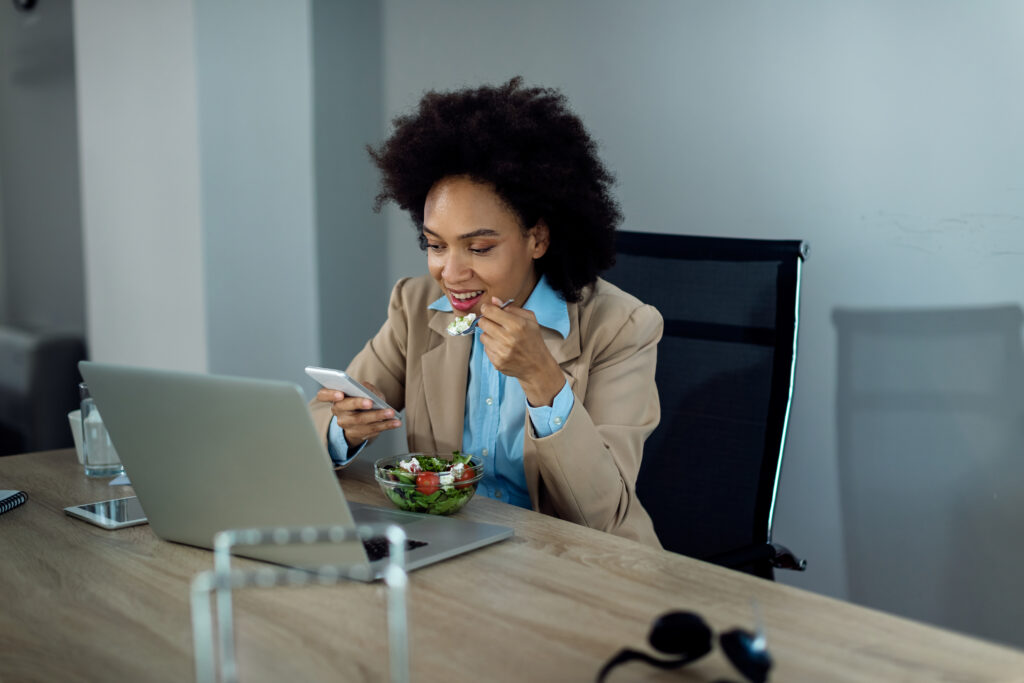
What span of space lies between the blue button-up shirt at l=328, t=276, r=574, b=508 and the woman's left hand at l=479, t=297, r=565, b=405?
0.19 meters

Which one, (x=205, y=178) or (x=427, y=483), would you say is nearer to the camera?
(x=427, y=483)

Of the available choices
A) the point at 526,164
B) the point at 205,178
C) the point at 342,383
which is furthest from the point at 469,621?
the point at 205,178

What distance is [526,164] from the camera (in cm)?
151

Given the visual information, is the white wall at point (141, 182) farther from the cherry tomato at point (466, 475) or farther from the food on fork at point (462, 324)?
the cherry tomato at point (466, 475)

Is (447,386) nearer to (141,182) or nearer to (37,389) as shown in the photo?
(141,182)

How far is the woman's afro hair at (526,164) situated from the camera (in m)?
1.51

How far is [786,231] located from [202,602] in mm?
1637

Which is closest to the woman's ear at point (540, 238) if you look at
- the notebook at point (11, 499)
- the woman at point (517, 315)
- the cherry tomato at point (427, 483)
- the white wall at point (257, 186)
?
the woman at point (517, 315)

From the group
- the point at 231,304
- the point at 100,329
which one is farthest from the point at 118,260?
the point at 231,304

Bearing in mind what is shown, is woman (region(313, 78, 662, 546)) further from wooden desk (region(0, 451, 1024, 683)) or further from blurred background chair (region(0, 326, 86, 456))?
blurred background chair (region(0, 326, 86, 456))

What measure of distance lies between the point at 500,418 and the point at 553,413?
0.24m

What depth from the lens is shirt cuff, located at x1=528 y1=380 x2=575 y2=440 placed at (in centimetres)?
133

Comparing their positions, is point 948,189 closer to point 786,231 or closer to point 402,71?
point 786,231

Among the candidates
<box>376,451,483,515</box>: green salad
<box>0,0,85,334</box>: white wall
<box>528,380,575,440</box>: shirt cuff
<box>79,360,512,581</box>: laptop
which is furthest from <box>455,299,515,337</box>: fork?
<box>0,0,85,334</box>: white wall
